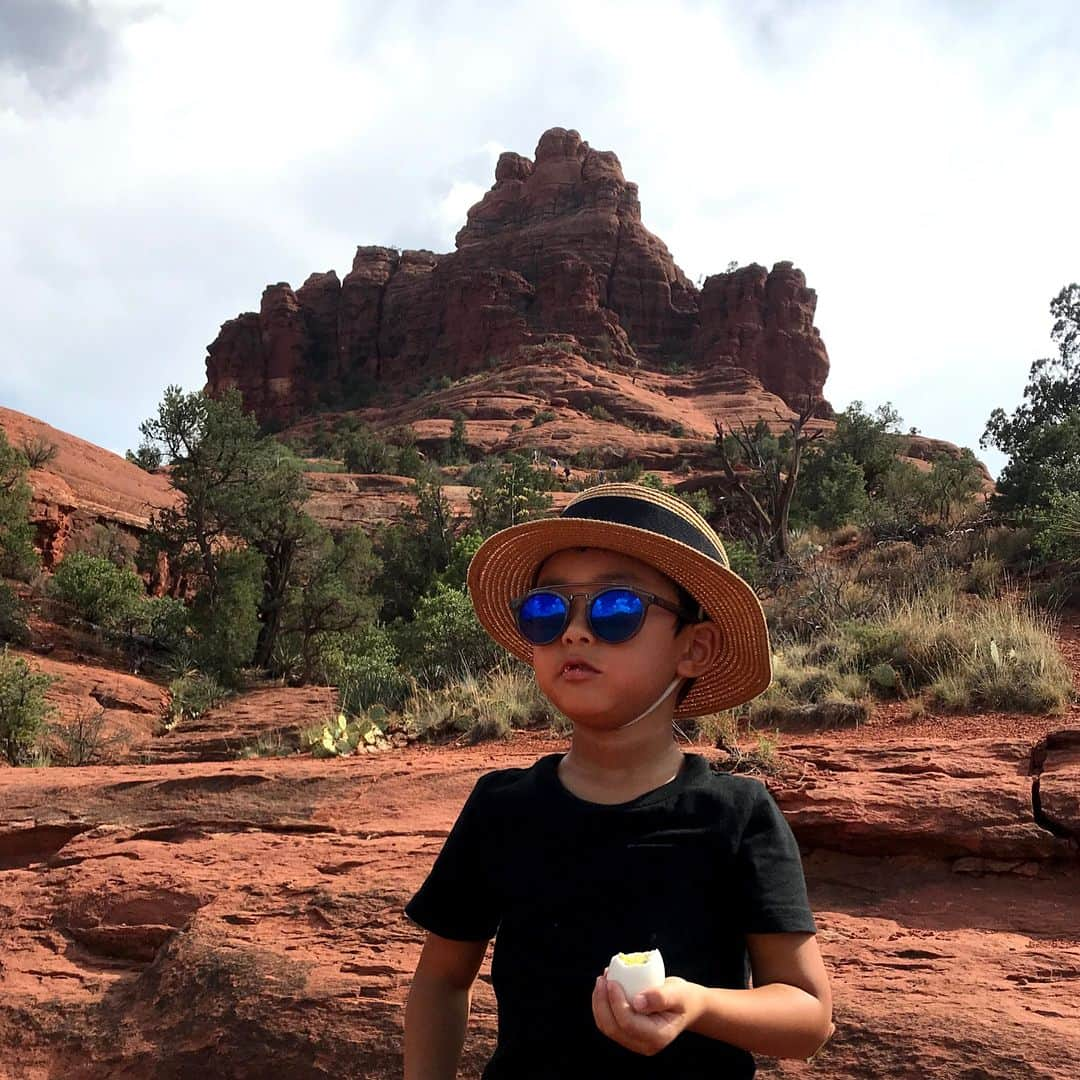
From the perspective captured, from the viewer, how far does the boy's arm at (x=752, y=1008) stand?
1045 mm

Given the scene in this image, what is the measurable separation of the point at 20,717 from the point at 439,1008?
32.6 ft

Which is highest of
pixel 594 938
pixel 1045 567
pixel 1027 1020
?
pixel 1045 567

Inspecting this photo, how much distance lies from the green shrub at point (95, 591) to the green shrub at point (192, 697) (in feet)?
16.5

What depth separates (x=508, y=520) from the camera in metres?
17.7

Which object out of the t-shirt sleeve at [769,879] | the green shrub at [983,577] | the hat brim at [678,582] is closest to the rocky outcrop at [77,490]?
the green shrub at [983,577]

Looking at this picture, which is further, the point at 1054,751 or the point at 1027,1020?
the point at 1054,751

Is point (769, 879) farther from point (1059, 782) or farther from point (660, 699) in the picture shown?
point (1059, 782)

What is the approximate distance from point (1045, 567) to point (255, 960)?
31.5ft

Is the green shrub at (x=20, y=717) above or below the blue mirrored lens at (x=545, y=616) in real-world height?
below

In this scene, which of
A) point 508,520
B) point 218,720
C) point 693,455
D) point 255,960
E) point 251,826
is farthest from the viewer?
point 693,455

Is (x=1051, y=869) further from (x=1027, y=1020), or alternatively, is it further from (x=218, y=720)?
(x=218, y=720)

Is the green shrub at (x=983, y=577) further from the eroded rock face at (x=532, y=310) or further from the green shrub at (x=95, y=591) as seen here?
the eroded rock face at (x=532, y=310)

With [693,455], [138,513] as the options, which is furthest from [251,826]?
[693,455]

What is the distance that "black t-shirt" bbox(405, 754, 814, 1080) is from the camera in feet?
4.25
